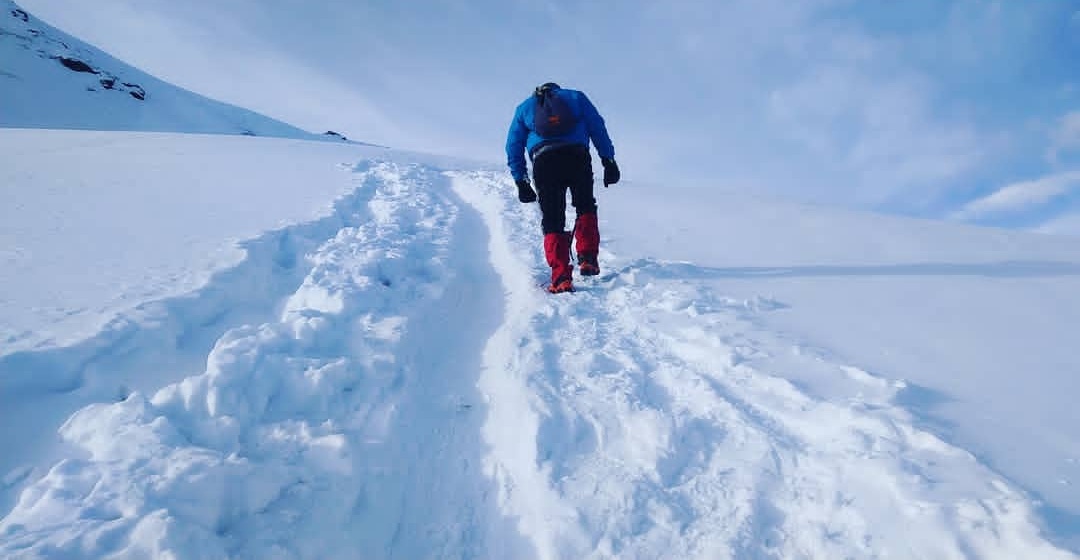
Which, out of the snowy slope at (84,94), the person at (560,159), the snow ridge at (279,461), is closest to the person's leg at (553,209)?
the person at (560,159)

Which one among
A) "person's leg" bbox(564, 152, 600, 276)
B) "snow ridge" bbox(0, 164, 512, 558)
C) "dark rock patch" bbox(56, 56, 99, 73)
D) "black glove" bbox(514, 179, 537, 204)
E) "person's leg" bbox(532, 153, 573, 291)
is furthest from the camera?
"dark rock patch" bbox(56, 56, 99, 73)

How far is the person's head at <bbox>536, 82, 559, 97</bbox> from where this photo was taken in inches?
148

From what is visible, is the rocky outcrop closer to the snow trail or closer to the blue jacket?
the blue jacket

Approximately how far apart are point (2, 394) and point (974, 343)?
4.69 m

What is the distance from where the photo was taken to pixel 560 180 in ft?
12.8

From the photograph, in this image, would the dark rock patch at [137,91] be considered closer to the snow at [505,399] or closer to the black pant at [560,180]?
the snow at [505,399]

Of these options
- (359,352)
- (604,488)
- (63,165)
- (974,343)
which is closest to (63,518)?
(359,352)

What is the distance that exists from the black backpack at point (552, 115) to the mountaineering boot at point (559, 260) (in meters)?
0.84

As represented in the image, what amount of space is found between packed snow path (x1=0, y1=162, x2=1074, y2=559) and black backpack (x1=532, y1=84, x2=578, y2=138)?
1.59 m

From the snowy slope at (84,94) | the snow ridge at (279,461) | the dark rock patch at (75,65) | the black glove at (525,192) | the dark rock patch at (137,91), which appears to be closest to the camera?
the snow ridge at (279,461)

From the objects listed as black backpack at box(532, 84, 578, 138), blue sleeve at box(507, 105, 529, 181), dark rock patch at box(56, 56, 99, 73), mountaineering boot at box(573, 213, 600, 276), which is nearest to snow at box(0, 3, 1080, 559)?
mountaineering boot at box(573, 213, 600, 276)

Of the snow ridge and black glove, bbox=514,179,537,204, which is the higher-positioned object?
black glove, bbox=514,179,537,204

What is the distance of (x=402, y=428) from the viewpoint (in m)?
2.12

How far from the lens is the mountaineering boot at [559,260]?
365cm
